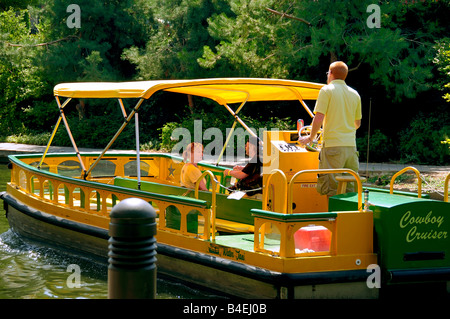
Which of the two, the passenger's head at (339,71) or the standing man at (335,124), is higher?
the passenger's head at (339,71)

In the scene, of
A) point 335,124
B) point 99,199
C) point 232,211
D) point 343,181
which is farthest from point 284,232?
point 99,199

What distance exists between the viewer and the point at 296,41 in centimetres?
1838

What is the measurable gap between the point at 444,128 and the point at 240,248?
13431 mm

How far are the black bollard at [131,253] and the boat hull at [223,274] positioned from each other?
194cm

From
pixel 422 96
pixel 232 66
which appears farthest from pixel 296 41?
pixel 422 96

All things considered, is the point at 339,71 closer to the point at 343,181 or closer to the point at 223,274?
the point at 343,181

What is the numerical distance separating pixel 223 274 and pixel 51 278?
7.81ft

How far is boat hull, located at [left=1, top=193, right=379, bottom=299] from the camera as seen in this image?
575 cm

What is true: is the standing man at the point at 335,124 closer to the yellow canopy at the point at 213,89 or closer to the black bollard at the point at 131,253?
the yellow canopy at the point at 213,89

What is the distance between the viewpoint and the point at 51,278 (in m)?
7.59

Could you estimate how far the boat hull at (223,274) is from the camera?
18.9ft

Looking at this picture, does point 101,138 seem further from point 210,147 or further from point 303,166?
point 303,166

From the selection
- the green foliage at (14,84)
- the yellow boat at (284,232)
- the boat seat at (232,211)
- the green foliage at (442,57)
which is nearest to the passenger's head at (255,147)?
the yellow boat at (284,232)

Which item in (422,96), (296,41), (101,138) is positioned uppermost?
(296,41)
